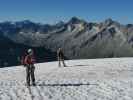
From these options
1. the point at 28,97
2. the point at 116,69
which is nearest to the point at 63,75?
the point at 116,69

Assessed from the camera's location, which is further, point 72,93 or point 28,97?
point 72,93

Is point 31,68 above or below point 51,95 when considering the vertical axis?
above

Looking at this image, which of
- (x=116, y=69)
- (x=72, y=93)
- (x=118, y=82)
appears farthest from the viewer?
(x=116, y=69)

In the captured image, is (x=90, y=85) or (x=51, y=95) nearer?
(x=51, y=95)

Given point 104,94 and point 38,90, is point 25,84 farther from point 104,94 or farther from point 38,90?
point 104,94

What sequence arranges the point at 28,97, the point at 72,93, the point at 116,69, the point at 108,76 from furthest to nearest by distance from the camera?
the point at 116,69, the point at 108,76, the point at 72,93, the point at 28,97

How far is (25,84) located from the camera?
26531 mm

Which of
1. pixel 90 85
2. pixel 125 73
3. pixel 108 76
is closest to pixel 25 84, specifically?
pixel 90 85

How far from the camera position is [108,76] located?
33.5m

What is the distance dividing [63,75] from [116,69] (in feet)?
22.9

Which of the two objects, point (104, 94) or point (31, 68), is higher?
point (31, 68)

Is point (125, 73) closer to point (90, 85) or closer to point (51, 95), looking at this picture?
point (90, 85)

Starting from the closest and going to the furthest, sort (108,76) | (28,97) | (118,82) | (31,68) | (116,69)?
1. (28,97)
2. (31,68)
3. (118,82)
4. (108,76)
5. (116,69)

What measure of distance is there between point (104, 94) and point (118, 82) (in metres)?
5.32
